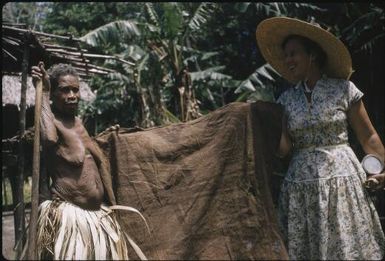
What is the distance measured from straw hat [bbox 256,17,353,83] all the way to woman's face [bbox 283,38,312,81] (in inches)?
3.2

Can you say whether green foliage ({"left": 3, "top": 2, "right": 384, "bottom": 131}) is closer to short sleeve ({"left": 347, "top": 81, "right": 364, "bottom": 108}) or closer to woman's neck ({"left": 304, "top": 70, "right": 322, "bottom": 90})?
woman's neck ({"left": 304, "top": 70, "right": 322, "bottom": 90})

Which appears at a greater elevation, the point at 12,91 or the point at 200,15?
the point at 200,15

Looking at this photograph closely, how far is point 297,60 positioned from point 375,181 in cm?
83

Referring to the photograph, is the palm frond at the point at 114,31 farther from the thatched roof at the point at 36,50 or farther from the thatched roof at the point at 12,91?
the thatched roof at the point at 36,50

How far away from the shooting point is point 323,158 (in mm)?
2855

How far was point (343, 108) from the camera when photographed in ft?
9.41

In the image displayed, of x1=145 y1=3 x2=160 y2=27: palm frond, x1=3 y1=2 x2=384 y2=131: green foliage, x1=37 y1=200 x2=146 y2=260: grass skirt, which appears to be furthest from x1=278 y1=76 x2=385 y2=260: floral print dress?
x1=145 y1=3 x2=160 y2=27: palm frond

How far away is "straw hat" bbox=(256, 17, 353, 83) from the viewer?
116 inches

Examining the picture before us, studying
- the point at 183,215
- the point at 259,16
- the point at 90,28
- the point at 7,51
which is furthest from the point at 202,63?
the point at 183,215

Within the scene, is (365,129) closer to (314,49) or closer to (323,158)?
(323,158)

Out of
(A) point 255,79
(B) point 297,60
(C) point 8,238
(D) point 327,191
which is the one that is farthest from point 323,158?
(C) point 8,238

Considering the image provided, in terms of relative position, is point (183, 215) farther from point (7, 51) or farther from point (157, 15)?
point (157, 15)

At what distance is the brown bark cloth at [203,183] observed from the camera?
2.90 metres

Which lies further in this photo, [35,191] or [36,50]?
[36,50]
